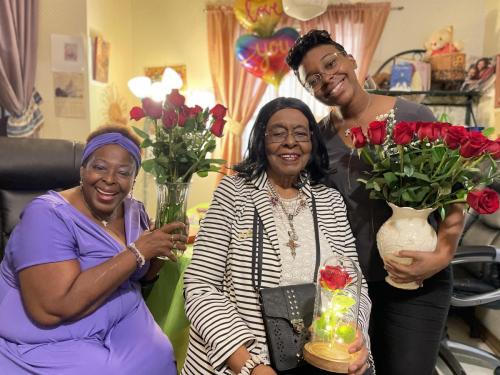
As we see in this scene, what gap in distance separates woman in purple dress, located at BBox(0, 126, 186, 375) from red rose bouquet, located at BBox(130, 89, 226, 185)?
0.08 meters

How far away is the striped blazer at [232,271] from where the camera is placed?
1185 millimetres

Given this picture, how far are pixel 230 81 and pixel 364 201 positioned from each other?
3.17m

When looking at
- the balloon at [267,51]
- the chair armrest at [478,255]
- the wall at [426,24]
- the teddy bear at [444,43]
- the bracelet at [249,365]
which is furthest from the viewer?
the wall at [426,24]

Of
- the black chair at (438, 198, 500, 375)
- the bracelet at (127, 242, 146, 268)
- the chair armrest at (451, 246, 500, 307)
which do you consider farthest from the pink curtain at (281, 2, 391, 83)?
the bracelet at (127, 242, 146, 268)

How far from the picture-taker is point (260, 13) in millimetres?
3451

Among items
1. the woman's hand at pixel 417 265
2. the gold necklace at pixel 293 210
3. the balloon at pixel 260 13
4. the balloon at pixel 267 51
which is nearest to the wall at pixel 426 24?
the balloon at pixel 267 51

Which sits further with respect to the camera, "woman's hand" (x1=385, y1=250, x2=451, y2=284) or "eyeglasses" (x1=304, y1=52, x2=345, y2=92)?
"eyeglasses" (x1=304, y1=52, x2=345, y2=92)

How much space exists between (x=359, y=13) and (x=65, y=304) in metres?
3.76

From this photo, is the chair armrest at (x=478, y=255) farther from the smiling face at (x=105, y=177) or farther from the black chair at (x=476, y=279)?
the smiling face at (x=105, y=177)

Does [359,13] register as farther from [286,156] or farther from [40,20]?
[286,156]

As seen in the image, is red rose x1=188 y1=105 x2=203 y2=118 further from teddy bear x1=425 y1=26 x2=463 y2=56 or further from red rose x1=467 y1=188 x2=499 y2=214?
teddy bear x1=425 y1=26 x2=463 y2=56

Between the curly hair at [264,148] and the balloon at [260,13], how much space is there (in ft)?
7.66

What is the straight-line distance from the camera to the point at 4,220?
191 cm

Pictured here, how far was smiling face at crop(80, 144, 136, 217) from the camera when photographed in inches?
51.5
